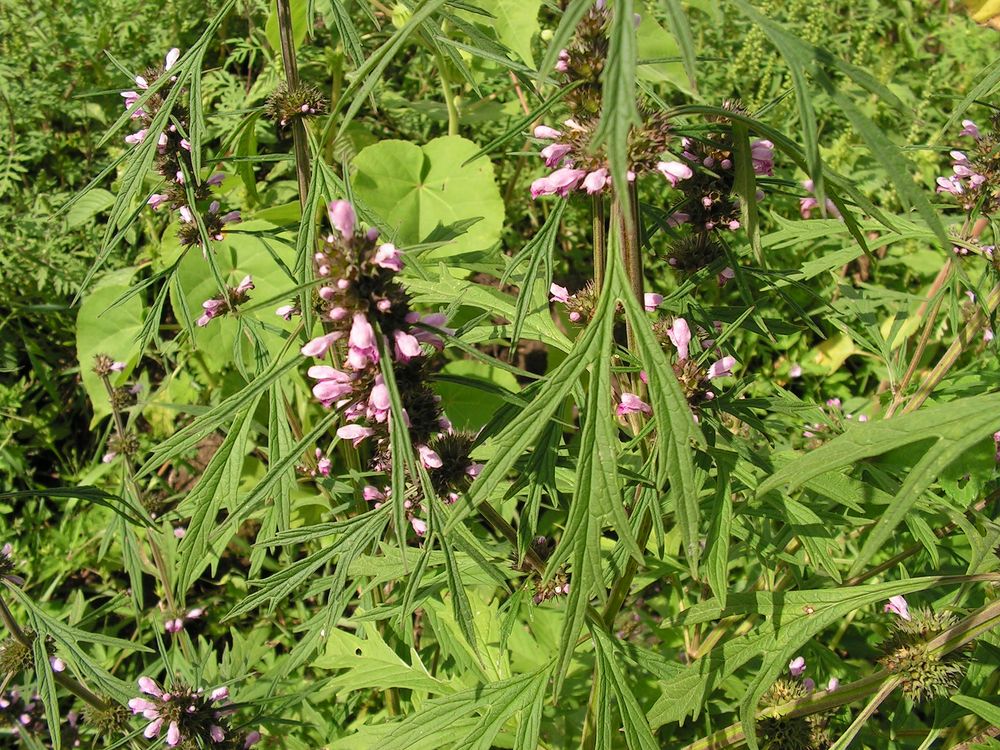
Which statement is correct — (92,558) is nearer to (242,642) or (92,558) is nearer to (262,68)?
(242,642)

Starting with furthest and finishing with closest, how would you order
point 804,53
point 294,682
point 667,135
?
1. point 294,682
2. point 667,135
3. point 804,53

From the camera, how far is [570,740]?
2.29 meters

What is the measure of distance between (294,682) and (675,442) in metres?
1.76

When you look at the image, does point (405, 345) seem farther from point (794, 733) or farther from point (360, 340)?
point (794, 733)

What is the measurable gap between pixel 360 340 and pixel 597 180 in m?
0.41

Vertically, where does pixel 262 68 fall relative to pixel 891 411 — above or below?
above

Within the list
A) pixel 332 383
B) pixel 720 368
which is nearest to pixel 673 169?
pixel 720 368

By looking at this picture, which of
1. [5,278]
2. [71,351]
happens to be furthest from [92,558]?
[5,278]

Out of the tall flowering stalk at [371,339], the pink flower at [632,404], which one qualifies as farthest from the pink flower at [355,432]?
the pink flower at [632,404]

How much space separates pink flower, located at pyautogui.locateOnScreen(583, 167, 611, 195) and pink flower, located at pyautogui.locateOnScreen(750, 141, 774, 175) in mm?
327

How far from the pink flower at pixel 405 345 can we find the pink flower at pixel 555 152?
0.36 metres

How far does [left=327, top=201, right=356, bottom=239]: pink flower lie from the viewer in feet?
3.67

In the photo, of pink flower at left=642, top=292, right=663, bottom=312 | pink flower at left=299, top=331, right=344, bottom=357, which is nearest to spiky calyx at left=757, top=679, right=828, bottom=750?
pink flower at left=642, top=292, right=663, bottom=312

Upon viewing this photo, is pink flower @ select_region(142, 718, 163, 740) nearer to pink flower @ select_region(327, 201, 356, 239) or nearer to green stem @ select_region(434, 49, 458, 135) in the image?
pink flower @ select_region(327, 201, 356, 239)
